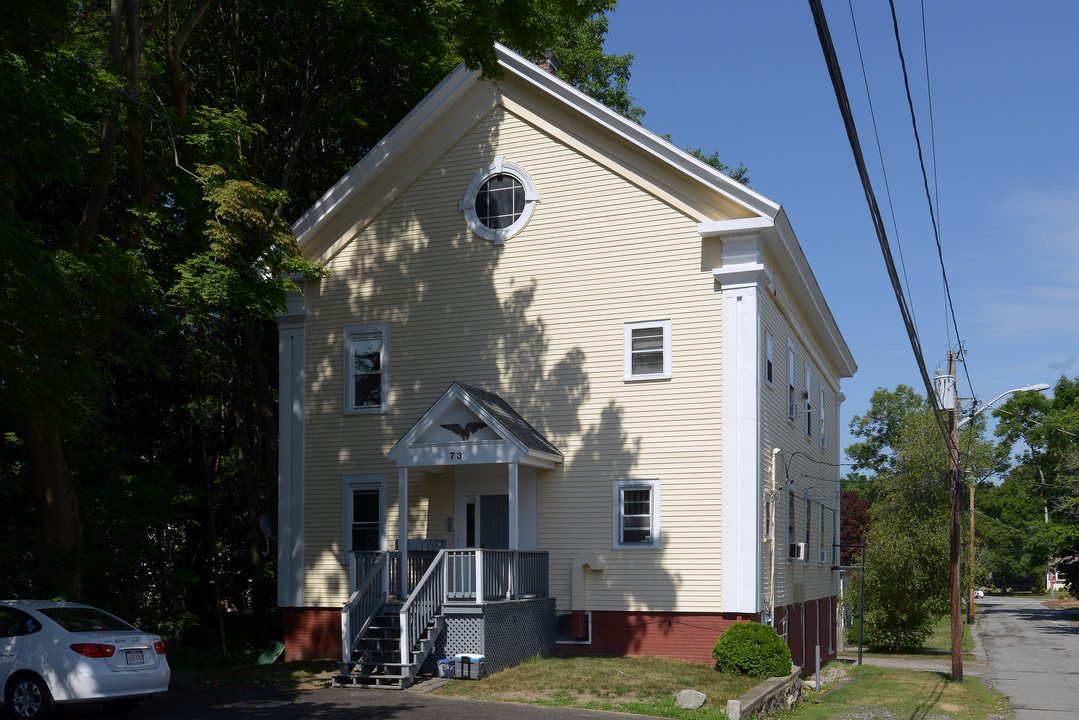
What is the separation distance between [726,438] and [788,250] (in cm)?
428

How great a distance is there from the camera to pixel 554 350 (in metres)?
20.4

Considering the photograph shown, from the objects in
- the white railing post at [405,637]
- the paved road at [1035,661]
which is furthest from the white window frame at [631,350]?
the paved road at [1035,661]

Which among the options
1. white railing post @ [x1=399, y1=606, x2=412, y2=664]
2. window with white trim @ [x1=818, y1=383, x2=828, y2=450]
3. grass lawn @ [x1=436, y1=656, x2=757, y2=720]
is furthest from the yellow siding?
window with white trim @ [x1=818, y1=383, x2=828, y2=450]

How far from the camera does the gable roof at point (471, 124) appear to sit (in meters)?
19.2

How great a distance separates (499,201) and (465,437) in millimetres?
5328

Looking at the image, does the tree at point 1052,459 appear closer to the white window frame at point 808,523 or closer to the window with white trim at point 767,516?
the white window frame at point 808,523

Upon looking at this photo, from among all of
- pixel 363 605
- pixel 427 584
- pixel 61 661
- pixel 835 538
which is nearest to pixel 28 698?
pixel 61 661

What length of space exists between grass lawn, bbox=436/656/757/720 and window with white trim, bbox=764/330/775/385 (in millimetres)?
6040

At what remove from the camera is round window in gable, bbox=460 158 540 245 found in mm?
20922

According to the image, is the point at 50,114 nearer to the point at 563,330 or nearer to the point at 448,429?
the point at 448,429

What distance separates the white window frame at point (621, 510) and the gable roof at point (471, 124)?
418 cm

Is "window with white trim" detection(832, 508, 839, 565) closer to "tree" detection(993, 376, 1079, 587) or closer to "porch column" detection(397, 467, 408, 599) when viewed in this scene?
"porch column" detection(397, 467, 408, 599)

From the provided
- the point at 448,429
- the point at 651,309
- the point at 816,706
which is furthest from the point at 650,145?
the point at 816,706

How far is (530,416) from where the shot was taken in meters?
20.4
